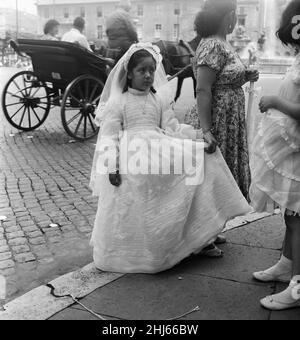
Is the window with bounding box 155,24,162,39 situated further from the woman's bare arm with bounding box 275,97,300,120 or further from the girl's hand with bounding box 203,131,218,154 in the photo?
the woman's bare arm with bounding box 275,97,300,120

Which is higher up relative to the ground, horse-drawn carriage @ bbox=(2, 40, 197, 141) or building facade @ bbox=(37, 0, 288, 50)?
building facade @ bbox=(37, 0, 288, 50)

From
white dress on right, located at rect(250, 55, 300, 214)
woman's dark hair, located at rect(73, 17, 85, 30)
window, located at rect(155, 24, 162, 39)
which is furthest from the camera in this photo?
window, located at rect(155, 24, 162, 39)

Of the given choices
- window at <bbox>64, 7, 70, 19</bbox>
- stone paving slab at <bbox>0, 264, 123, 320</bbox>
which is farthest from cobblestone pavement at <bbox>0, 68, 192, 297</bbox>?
window at <bbox>64, 7, 70, 19</bbox>

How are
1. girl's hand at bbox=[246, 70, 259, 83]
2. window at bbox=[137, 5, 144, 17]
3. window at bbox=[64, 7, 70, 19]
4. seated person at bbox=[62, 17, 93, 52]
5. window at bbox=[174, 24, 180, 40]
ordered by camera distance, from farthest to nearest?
window at bbox=[64, 7, 70, 19] → window at bbox=[174, 24, 180, 40] → window at bbox=[137, 5, 144, 17] → seated person at bbox=[62, 17, 93, 52] → girl's hand at bbox=[246, 70, 259, 83]

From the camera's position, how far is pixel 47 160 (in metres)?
6.19

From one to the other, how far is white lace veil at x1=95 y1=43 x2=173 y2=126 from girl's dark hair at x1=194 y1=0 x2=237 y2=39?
0.33m

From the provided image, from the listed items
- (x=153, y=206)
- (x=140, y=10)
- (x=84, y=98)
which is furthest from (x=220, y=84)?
(x=140, y=10)

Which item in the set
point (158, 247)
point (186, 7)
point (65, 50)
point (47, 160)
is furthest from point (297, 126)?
point (186, 7)

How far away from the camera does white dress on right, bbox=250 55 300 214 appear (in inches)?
97.3

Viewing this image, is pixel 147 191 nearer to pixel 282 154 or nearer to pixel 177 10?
pixel 282 154

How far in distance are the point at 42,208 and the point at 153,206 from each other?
182 centimetres

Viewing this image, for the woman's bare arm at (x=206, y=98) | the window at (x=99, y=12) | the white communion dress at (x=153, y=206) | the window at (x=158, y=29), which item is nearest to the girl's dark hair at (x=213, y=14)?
the woman's bare arm at (x=206, y=98)

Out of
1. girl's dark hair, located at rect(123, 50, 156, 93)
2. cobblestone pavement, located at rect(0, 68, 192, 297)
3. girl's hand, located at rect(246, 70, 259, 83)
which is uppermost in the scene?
girl's dark hair, located at rect(123, 50, 156, 93)

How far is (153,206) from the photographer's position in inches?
116
